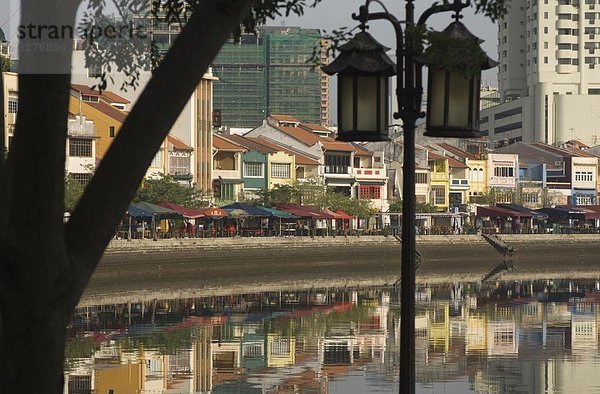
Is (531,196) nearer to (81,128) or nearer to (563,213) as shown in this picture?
(563,213)

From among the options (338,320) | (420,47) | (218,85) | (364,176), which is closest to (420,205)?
(364,176)

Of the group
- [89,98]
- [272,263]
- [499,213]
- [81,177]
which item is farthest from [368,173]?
[81,177]

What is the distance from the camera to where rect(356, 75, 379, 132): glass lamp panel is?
7906 millimetres

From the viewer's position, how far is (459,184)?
101875 millimetres

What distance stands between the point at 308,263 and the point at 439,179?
105ft

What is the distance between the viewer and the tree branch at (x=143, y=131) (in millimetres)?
Answer: 5711

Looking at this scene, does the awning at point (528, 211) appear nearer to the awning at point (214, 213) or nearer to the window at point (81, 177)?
the awning at point (214, 213)

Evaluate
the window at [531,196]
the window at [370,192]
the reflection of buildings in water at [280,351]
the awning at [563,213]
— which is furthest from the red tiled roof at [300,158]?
the reflection of buildings in water at [280,351]

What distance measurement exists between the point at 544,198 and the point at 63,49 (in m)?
99.9

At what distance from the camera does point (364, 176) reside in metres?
94.2

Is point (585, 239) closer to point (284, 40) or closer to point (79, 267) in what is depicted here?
point (79, 267)

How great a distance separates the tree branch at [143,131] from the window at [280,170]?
273 feet

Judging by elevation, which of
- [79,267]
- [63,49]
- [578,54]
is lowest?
[79,267]

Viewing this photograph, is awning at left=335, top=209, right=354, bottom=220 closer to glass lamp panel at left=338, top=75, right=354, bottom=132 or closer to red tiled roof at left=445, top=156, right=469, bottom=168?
red tiled roof at left=445, top=156, right=469, bottom=168
